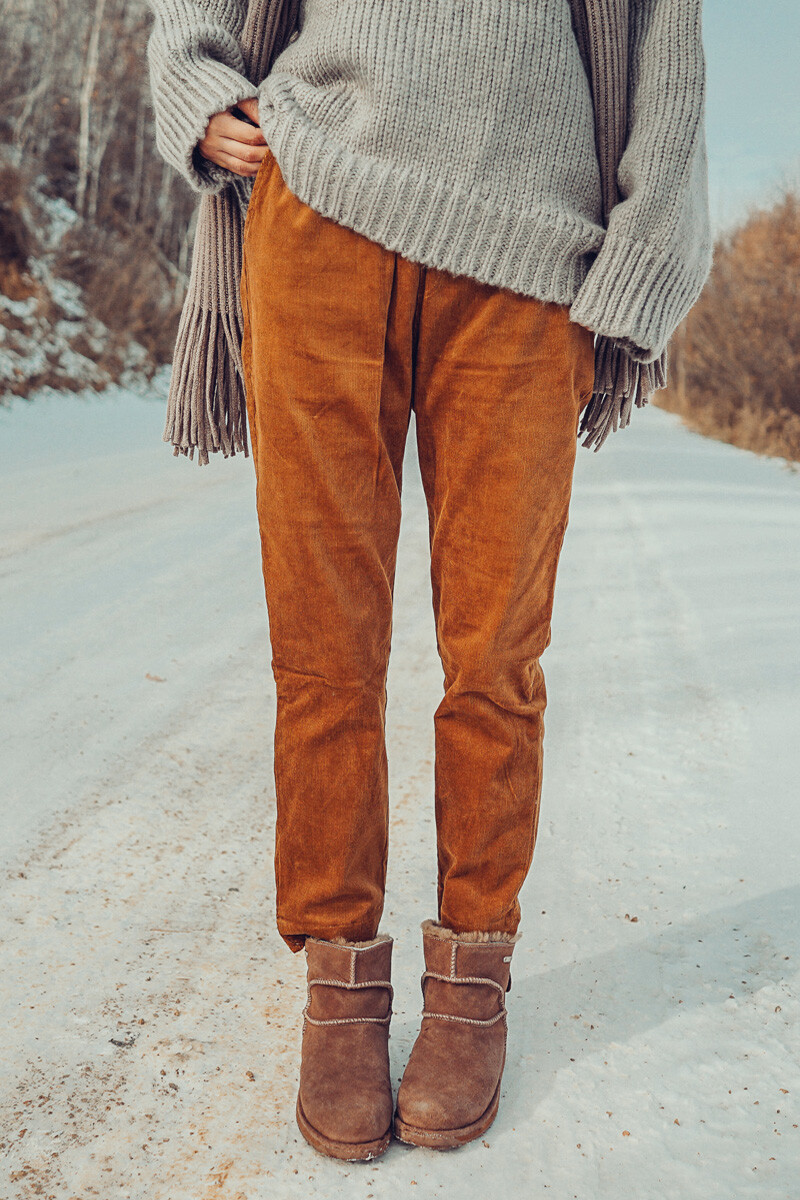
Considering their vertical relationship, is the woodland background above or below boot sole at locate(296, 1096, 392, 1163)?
below

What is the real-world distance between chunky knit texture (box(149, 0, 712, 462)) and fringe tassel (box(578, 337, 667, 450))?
0.31 feet

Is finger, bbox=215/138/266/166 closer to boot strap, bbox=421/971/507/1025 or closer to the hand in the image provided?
the hand

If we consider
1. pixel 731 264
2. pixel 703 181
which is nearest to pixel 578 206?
pixel 703 181

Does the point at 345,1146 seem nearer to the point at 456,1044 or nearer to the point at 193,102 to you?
the point at 456,1044

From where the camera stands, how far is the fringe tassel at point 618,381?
1.30 meters

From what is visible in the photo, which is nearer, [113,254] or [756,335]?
[756,335]

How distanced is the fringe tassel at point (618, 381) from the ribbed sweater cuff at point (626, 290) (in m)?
0.10

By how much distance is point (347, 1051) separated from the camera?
121cm

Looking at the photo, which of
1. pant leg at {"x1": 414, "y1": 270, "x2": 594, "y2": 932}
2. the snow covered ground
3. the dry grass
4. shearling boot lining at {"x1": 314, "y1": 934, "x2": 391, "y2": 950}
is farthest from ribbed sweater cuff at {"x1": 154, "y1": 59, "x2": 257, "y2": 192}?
the dry grass

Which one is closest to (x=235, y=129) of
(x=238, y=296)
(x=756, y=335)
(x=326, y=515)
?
(x=238, y=296)

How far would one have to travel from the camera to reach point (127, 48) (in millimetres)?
13125

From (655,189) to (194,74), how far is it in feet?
1.82

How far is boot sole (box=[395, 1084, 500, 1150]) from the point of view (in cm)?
117

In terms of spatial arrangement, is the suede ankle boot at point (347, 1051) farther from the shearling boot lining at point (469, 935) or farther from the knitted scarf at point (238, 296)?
the knitted scarf at point (238, 296)
